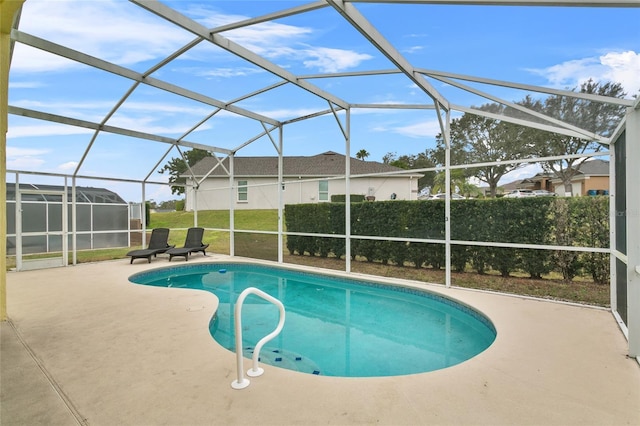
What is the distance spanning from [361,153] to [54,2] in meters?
23.5

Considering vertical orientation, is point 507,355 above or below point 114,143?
below

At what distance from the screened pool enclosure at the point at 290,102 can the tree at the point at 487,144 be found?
53 millimetres

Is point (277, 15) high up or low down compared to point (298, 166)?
up

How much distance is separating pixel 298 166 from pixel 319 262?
6.20 meters

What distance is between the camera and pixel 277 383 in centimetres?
274

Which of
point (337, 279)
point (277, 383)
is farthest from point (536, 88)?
point (337, 279)

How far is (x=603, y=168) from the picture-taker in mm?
5391

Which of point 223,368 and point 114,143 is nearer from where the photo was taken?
point 223,368

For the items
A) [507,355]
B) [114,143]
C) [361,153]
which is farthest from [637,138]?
[361,153]

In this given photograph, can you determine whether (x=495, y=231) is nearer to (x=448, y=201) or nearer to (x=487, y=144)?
(x=448, y=201)

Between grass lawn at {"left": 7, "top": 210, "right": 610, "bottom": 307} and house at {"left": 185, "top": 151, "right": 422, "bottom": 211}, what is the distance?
50cm

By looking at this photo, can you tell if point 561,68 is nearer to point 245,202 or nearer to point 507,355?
point 507,355

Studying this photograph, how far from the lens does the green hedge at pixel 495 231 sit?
604cm

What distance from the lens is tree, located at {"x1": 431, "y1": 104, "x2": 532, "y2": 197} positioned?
628 centimetres
